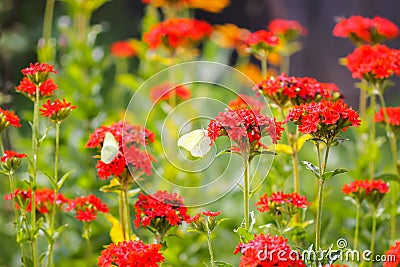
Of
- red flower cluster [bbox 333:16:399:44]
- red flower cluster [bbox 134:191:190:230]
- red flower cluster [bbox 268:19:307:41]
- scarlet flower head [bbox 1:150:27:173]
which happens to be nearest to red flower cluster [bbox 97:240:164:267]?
red flower cluster [bbox 134:191:190:230]

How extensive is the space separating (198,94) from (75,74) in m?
0.31

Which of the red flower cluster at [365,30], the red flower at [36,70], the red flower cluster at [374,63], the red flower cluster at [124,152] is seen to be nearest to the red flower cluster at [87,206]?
the red flower cluster at [124,152]

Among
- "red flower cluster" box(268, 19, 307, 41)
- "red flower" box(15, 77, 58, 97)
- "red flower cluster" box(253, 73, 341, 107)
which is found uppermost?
"red flower cluster" box(268, 19, 307, 41)

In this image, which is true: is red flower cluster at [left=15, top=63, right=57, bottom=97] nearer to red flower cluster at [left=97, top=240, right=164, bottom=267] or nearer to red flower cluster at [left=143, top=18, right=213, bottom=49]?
red flower cluster at [left=97, top=240, right=164, bottom=267]

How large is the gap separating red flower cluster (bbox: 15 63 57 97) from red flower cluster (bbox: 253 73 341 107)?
286 mm

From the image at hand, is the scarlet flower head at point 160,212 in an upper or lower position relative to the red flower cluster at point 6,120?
lower

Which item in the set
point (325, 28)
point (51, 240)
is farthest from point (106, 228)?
point (325, 28)

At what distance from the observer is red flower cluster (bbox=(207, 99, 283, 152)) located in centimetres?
84

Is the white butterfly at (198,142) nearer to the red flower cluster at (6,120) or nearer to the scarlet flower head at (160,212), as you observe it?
the scarlet flower head at (160,212)

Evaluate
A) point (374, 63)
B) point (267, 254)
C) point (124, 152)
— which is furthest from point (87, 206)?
point (374, 63)

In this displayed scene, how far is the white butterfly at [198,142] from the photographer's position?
0.88 m

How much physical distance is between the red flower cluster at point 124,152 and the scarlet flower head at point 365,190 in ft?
1.00

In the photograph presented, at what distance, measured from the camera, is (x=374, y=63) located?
1050 mm

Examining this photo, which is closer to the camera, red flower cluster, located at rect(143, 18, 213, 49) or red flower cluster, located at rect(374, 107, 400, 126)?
red flower cluster, located at rect(374, 107, 400, 126)
